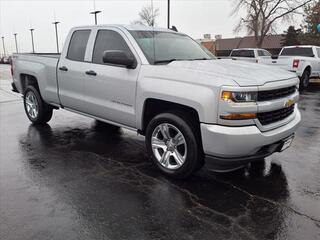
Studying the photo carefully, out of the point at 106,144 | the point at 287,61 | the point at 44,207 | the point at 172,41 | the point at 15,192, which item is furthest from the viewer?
the point at 287,61

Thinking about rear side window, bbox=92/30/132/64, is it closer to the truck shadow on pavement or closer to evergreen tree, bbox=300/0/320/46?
the truck shadow on pavement

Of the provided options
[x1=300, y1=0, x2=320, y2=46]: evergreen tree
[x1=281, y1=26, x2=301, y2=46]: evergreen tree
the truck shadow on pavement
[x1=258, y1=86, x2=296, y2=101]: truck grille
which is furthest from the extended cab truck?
[x1=281, y1=26, x2=301, y2=46]: evergreen tree

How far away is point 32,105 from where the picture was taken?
695 centimetres

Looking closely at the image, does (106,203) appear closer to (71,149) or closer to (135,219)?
(135,219)

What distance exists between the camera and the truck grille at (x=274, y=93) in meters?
3.54

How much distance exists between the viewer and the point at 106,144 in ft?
18.3

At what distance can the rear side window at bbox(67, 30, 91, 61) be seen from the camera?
17.8 ft

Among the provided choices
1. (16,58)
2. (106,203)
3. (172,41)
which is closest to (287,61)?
(172,41)

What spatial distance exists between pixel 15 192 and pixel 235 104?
2.75m

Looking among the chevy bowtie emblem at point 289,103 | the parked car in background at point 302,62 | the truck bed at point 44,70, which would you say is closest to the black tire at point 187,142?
the chevy bowtie emblem at point 289,103

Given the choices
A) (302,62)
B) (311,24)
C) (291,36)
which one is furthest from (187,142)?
(291,36)

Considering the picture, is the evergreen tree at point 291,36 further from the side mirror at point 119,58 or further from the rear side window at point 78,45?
the side mirror at point 119,58

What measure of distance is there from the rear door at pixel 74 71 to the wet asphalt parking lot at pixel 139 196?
2.61ft

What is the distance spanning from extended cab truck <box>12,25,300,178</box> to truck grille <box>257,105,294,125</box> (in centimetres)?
1
